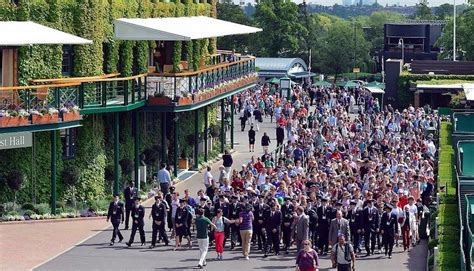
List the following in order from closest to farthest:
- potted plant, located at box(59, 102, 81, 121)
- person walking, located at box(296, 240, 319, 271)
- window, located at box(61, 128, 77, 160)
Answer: person walking, located at box(296, 240, 319, 271) < potted plant, located at box(59, 102, 81, 121) < window, located at box(61, 128, 77, 160)

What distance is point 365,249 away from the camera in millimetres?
32250

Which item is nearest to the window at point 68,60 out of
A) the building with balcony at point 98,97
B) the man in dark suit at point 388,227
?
the building with balcony at point 98,97

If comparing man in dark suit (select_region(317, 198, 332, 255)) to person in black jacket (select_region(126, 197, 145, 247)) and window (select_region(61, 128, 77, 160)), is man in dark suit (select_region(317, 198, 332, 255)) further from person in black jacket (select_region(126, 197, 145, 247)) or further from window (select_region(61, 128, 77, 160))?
A: window (select_region(61, 128, 77, 160))

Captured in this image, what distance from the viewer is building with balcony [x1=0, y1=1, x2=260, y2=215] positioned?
3734 cm

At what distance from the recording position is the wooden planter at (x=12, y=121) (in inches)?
1395

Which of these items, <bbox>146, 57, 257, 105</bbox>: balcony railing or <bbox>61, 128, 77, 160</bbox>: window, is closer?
<bbox>61, 128, 77, 160</bbox>: window

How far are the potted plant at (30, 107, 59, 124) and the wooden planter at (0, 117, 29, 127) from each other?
265 millimetres

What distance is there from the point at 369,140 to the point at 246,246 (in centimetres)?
2004

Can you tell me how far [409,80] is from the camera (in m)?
78.9

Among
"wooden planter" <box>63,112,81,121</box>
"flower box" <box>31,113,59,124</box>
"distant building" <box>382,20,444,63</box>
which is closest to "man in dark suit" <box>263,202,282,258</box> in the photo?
"flower box" <box>31,113,59,124</box>

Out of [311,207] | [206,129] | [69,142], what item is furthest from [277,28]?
[311,207]

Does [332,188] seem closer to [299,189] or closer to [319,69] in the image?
[299,189]

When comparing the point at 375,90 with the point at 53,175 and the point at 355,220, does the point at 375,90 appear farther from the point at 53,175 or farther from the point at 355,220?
the point at 355,220

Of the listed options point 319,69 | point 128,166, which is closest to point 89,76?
point 128,166
